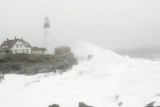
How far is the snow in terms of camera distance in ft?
52.6

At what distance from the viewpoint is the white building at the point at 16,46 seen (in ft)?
131

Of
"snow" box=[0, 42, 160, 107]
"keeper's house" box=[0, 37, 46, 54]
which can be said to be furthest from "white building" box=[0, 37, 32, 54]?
"snow" box=[0, 42, 160, 107]

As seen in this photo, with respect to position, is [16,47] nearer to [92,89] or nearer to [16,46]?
[16,46]

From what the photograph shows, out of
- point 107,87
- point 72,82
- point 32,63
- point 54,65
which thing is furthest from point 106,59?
point 107,87

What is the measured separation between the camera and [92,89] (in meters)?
18.5

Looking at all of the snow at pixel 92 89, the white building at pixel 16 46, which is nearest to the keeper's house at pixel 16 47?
the white building at pixel 16 46

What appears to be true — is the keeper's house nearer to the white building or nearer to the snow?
the white building

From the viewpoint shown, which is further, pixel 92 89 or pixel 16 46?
pixel 16 46

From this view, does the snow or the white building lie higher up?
the white building

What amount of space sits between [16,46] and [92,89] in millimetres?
24131

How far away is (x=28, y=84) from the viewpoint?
2152cm

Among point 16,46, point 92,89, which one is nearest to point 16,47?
point 16,46

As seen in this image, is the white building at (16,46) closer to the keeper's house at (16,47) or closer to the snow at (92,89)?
the keeper's house at (16,47)

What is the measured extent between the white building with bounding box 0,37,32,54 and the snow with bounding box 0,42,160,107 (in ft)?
50.2
